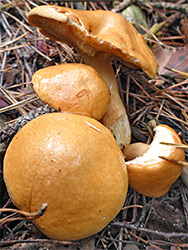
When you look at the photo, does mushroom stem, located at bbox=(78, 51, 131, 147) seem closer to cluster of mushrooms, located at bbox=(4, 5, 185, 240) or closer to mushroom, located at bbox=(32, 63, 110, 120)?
cluster of mushrooms, located at bbox=(4, 5, 185, 240)

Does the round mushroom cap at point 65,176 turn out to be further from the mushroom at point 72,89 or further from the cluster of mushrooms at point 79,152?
the mushroom at point 72,89

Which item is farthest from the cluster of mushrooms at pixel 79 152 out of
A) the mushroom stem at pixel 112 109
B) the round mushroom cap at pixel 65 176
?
the mushroom stem at pixel 112 109

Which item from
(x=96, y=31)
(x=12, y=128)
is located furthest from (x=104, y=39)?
(x=12, y=128)

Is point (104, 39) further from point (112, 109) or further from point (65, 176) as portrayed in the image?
point (65, 176)

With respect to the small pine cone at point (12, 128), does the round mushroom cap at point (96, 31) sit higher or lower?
→ higher

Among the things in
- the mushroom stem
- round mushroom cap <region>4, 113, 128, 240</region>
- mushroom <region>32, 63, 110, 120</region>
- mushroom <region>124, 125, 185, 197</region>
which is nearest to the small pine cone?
mushroom <region>32, 63, 110, 120</region>

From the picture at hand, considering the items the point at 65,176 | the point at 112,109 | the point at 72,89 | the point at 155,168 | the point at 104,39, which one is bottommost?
the point at 155,168

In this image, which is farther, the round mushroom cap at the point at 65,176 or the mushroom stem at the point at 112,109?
the mushroom stem at the point at 112,109
